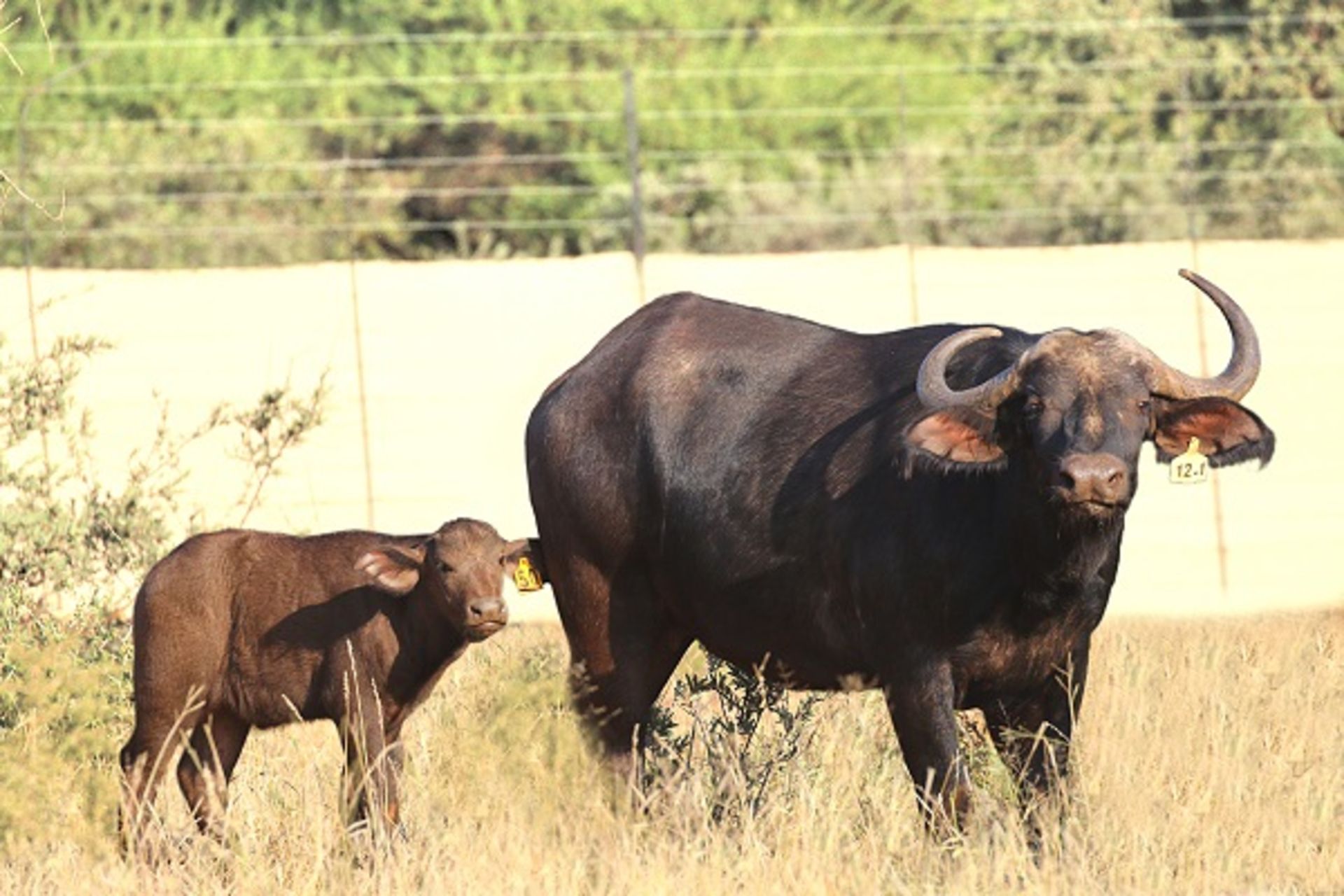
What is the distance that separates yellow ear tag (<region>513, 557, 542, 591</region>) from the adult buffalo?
74 millimetres

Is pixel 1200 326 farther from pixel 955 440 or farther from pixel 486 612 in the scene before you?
pixel 955 440

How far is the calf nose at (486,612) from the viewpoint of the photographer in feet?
29.7

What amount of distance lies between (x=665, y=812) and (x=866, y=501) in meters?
1.21

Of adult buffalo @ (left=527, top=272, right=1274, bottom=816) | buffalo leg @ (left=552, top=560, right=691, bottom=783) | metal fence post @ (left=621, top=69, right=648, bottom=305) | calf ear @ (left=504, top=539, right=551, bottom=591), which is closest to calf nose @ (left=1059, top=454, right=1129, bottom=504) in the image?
adult buffalo @ (left=527, top=272, right=1274, bottom=816)

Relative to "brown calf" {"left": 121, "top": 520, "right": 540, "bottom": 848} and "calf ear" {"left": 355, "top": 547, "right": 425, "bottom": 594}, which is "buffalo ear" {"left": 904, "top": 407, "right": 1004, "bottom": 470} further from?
A: "calf ear" {"left": 355, "top": 547, "right": 425, "bottom": 594}

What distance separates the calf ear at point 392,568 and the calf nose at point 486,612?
373mm

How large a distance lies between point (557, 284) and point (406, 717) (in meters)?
11.8

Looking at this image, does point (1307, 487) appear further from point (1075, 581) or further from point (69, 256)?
point (69, 256)

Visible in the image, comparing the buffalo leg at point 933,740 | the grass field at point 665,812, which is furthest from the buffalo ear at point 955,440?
the grass field at point 665,812

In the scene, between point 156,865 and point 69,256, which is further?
point 69,256

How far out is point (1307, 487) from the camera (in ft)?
65.7

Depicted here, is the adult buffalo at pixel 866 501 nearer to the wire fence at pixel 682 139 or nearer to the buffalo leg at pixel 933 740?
the buffalo leg at pixel 933 740

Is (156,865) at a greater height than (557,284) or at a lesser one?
lesser

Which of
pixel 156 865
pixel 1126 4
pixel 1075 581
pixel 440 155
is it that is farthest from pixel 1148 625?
pixel 440 155
